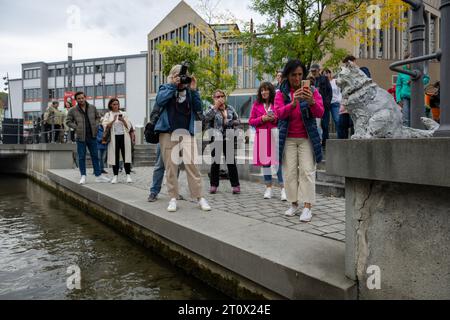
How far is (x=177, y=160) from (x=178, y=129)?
1.38 feet

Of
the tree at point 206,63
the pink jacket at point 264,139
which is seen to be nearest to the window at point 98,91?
the tree at point 206,63

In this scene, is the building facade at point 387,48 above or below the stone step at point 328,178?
above

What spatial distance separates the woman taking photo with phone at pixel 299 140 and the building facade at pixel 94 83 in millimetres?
42910

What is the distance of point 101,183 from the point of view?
24.7ft

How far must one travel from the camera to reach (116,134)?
25.4 feet

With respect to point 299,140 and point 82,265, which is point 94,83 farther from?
point 299,140

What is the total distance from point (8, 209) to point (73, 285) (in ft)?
16.4

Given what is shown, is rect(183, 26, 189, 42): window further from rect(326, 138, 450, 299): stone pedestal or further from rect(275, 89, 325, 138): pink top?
rect(326, 138, 450, 299): stone pedestal

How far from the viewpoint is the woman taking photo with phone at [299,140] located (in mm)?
3959

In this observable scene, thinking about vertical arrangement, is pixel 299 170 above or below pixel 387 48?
below

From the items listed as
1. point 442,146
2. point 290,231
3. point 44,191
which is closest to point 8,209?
point 44,191

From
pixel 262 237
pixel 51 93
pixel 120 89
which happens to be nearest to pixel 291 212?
pixel 262 237

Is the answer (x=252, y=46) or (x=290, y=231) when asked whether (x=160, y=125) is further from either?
(x=252, y=46)

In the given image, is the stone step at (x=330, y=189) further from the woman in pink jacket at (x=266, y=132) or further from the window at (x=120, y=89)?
the window at (x=120, y=89)
